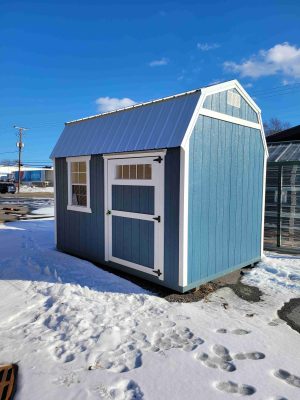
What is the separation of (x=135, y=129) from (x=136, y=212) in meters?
1.39

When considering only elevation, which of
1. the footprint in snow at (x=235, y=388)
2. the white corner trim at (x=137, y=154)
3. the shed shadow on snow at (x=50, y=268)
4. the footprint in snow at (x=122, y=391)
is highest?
the white corner trim at (x=137, y=154)

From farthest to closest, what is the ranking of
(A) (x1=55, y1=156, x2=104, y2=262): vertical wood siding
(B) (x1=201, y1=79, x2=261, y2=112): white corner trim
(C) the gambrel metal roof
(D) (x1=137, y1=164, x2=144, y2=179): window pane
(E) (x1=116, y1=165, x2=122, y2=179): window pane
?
(A) (x1=55, y1=156, x2=104, y2=262): vertical wood siding → (E) (x1=116, y1=165, x2=122, y2=179): window pane → (D) (x1=137, y1=164, x2=144, y2=179): window pane → (B) (x1=201, y1=79, x2=261, y2=112): white corner trim → (C) the gambrel metal roof

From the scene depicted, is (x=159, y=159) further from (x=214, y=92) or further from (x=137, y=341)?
(x=137, y=341)

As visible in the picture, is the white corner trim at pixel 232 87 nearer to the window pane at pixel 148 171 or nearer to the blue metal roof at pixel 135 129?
the blue metal roof at pixel 135 129

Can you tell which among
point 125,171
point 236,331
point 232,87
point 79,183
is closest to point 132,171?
point 125,171

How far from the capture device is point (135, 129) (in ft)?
17.3

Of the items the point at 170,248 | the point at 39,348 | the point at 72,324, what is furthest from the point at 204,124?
the point at 39,348

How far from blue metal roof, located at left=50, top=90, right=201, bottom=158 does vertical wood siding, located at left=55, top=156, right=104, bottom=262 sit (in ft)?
1.29

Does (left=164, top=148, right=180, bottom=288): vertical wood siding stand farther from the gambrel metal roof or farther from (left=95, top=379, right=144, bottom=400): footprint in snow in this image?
(left=95, top=379, right=144, bottom=400): footprint in snow

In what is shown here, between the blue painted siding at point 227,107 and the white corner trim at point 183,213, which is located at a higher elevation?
the blue painted siding at point 227,107

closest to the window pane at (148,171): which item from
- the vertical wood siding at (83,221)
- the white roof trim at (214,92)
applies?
the white roof trim at (214,92)

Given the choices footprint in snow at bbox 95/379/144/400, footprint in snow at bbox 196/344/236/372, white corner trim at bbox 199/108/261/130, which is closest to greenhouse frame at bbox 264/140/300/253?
white corner trim at bbox 199/108/261/130

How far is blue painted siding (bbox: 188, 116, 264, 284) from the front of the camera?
4.74 metres

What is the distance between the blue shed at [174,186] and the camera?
183 inches
